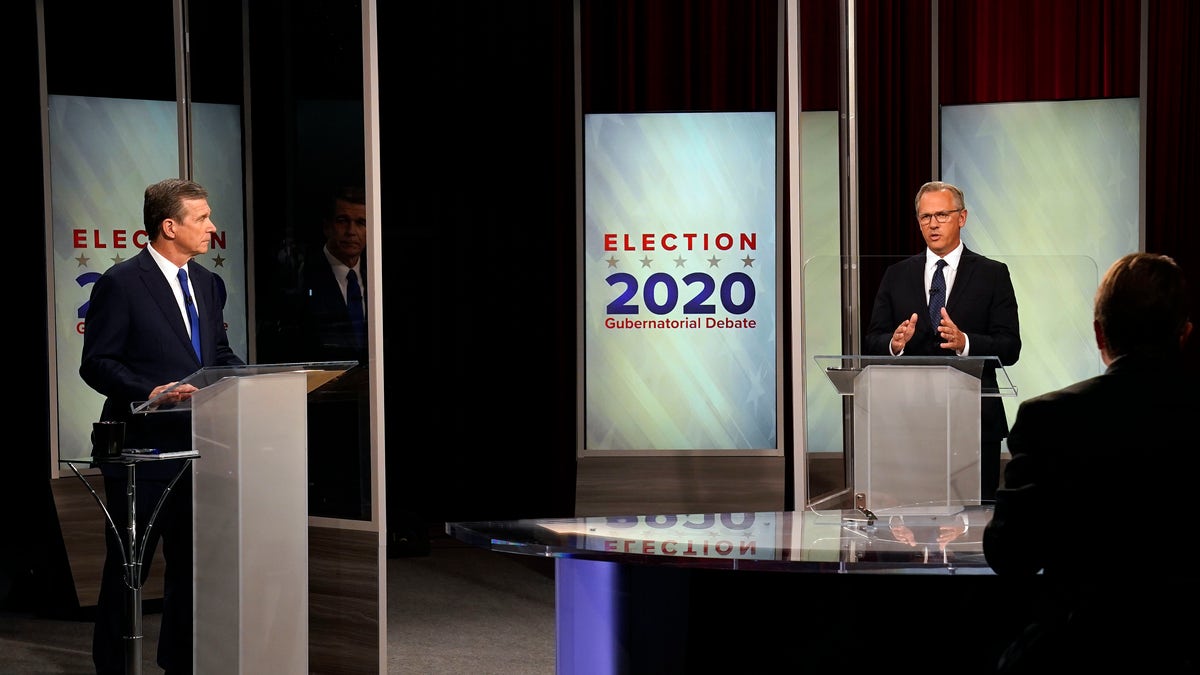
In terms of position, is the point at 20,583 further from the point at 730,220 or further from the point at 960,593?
the point at 960,593

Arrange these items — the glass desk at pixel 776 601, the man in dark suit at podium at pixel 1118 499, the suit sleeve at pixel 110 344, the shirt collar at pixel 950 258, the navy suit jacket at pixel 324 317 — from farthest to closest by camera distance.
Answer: the navy suit jacket at pixel 324 317
the shirt collar at pixel 950 258
the suit sleeve at pixel 110 344
the glass desk at pixel 776 601
the man in dark suit at podium at pixel 1118 499

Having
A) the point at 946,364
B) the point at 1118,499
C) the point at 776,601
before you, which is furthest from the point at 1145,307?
the point at 946,364

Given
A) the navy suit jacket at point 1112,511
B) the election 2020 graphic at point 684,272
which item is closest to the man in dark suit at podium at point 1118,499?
the navy suit jacket at point 1112,511

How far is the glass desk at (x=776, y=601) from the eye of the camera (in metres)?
2.35

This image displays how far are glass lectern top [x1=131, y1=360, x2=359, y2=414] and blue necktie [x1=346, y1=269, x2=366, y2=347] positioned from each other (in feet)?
0.73

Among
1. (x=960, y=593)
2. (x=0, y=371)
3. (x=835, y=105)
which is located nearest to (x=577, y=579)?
(x=960, y=593)

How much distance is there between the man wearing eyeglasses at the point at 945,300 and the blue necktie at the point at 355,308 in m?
1.61

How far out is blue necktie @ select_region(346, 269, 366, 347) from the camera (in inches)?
157

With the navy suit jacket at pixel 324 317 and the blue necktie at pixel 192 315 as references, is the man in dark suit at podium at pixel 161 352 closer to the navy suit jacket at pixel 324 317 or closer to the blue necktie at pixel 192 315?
the blue necktie at pixel 192 315

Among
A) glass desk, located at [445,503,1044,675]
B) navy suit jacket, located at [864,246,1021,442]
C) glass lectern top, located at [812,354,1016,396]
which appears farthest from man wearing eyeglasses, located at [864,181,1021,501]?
glass desk, located at [445,503,1044,675]

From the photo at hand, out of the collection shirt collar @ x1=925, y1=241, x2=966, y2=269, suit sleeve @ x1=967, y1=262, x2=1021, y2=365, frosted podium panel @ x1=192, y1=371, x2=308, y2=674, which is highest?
shirt collar @ x1=925, y1=241, x2=966, y2=269

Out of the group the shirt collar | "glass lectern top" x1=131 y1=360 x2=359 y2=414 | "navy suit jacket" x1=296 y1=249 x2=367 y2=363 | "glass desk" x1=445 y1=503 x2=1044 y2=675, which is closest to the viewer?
"glass desk" x1=445 y1=503 x2=1044 y2=675

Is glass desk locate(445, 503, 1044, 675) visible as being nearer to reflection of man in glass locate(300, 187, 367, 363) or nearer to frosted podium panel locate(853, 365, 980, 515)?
frosted podium panel locate(853, 365, 980, 515)

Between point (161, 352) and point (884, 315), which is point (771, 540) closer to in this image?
point (884, 315)
